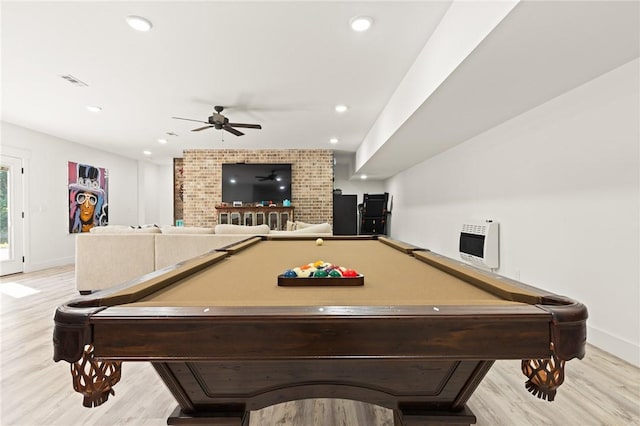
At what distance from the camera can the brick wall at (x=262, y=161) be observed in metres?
7.32

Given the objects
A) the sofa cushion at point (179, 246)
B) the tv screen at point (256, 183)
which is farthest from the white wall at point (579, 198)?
the tv screen at point (256, 183)

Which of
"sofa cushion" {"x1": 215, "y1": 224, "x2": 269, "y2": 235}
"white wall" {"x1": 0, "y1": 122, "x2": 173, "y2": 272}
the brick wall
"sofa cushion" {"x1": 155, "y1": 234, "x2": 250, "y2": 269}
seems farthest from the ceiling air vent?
the brick wall

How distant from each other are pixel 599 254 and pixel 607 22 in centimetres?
158

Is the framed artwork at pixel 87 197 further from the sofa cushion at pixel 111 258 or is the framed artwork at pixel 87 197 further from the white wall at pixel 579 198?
the white wall at pixel 579 198

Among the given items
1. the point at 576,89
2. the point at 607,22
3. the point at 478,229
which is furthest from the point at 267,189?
the point at 607,22

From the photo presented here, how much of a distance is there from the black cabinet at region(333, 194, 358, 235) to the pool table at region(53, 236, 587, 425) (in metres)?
7.43

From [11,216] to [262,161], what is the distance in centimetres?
464

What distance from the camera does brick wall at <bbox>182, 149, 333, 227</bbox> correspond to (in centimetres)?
732

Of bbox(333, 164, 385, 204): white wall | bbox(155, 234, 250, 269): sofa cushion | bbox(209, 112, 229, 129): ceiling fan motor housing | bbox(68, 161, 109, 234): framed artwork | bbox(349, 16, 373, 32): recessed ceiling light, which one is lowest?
bbox(155, 234, 250, 269): sofa cushion

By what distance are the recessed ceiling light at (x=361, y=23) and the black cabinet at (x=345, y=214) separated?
6.10 metres

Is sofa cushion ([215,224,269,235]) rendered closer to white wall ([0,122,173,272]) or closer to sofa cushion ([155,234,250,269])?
sofa cushion ([155,234,250,269])

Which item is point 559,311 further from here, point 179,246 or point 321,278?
point 179,246

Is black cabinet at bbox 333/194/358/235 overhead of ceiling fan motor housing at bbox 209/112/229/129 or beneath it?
beneath

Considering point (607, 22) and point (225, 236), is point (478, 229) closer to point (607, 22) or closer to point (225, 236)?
point (607, 22)
